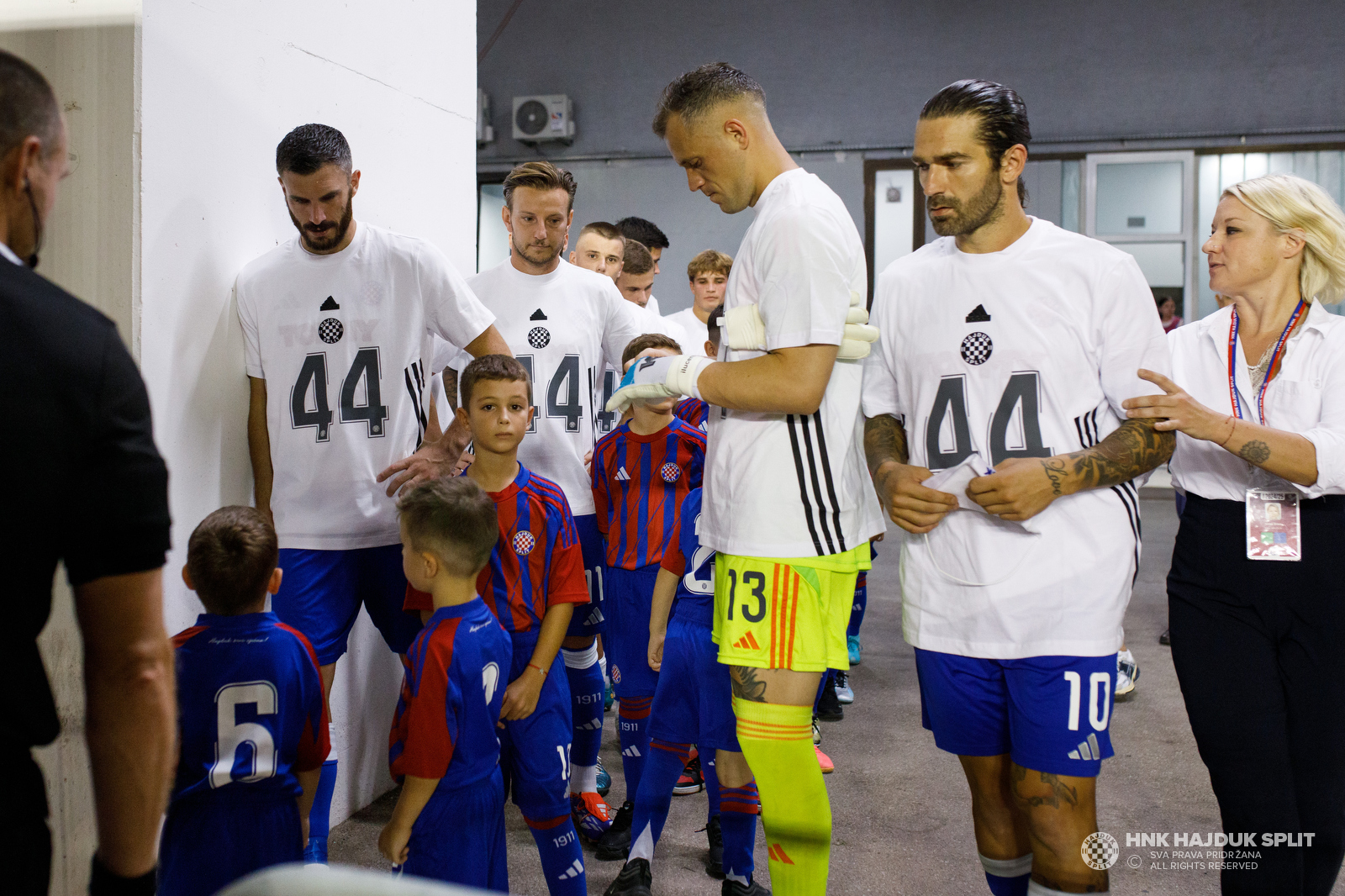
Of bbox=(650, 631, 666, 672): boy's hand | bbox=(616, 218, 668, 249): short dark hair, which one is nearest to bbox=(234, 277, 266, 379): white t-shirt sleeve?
bbox=(650, 631, 666, 672): boy's hand

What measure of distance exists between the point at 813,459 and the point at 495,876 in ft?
3.53

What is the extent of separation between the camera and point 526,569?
2.40 m

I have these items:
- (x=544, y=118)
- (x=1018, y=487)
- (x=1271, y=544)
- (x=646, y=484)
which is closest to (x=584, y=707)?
(x=646, y=484)

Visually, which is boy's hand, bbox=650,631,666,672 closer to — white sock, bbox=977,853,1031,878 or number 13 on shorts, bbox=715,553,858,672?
number 13 on shorts, bbox=715,553,858,672

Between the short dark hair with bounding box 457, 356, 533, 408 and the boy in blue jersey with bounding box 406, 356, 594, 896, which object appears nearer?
the boy in blue jersey with bounding box 406, 356, 594, 896

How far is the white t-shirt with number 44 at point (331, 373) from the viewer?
259cm

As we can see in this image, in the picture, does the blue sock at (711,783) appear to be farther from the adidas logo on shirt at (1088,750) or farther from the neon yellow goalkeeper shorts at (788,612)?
the adidas logo on shirt at (1088,750)

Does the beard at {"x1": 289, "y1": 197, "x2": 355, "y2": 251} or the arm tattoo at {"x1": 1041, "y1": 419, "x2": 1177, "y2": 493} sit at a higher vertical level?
the beard at {"x1": 289, "y1": 197, "x2": 355, "y2": 251}

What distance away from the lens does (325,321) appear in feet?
8.53

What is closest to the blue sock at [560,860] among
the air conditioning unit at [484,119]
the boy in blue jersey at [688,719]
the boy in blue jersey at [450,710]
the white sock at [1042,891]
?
the boy in blue jersey at [450,710]

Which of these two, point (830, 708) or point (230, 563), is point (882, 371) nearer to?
point (230, 563)

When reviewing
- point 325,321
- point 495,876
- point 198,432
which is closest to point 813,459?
point 495,876

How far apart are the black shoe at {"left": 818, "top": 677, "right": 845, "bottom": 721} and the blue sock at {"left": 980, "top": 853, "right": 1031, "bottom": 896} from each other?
205 cm

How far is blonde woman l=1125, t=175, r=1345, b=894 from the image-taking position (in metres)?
1.89
